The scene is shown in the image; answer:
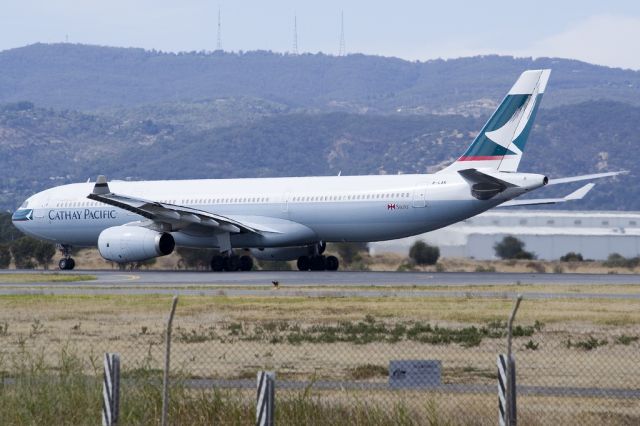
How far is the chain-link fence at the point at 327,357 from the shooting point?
16875 millimetres

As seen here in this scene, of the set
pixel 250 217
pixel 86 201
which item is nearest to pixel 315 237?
pixel 250 217

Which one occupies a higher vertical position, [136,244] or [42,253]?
[136,244]

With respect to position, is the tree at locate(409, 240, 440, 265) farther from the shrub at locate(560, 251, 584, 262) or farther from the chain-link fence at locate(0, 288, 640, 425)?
the chain-link fence at locate(0, 288, 640, 425)

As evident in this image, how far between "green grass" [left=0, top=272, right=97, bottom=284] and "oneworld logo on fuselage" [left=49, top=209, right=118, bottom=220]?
3957 millimetres

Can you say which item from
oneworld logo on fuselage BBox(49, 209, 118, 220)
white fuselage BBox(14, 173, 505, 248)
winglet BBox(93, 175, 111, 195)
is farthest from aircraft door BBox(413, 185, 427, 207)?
oneworld logo on fuselage BBox(49, 209, 118, 220)

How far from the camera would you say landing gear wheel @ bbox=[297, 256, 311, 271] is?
54.0 meters

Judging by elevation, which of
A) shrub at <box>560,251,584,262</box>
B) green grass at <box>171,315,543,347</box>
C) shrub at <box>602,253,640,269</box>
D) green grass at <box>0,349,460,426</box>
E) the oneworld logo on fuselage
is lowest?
shrub at <box>560,251,584,262</box>

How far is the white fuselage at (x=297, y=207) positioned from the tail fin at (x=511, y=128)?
1451 mm

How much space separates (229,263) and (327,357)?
29.7 m

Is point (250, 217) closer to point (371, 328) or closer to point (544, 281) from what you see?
point (544, 281)

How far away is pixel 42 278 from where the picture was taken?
4928 cm

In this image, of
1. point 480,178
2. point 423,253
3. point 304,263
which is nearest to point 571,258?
point 423,253

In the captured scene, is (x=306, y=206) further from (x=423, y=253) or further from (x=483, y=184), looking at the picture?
(x=423, y=253)

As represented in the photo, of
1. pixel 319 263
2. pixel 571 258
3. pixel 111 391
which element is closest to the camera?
pixel 111 391
